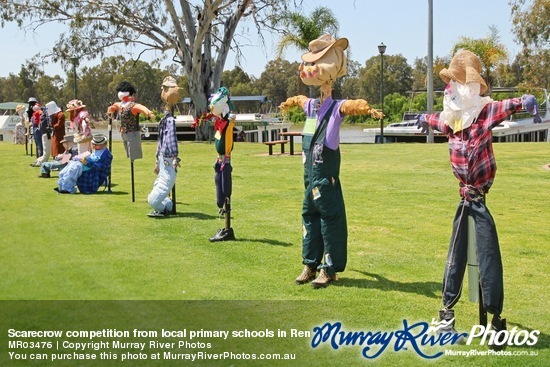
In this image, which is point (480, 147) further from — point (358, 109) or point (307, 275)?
point (307, 275)

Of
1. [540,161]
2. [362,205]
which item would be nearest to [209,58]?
[540,161]

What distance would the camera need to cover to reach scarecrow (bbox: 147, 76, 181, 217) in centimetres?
1038

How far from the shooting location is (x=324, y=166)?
6734mm

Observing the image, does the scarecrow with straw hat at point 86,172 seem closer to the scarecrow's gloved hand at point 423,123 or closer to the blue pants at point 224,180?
the blue pants at point 224,180

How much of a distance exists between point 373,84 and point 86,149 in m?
64.7

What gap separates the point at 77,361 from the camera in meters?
4.93

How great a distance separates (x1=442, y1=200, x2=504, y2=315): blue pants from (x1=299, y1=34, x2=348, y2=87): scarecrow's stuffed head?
2.11 metres

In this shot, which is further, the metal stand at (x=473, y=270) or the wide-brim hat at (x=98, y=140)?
the wide-brim hat at (x=98, y=140)

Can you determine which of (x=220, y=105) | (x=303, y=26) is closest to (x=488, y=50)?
(x=303, y=26)

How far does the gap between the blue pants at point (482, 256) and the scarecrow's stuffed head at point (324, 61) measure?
211cm

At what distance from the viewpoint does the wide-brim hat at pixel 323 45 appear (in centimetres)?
691

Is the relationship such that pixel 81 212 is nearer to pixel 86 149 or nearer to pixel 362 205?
pixel 86 149

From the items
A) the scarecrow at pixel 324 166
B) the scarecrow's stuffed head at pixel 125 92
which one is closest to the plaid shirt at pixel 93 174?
the scarecrow's stuffed head at pixel 125 92

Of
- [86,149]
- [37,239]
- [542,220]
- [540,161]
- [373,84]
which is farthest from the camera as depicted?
[373,84]
